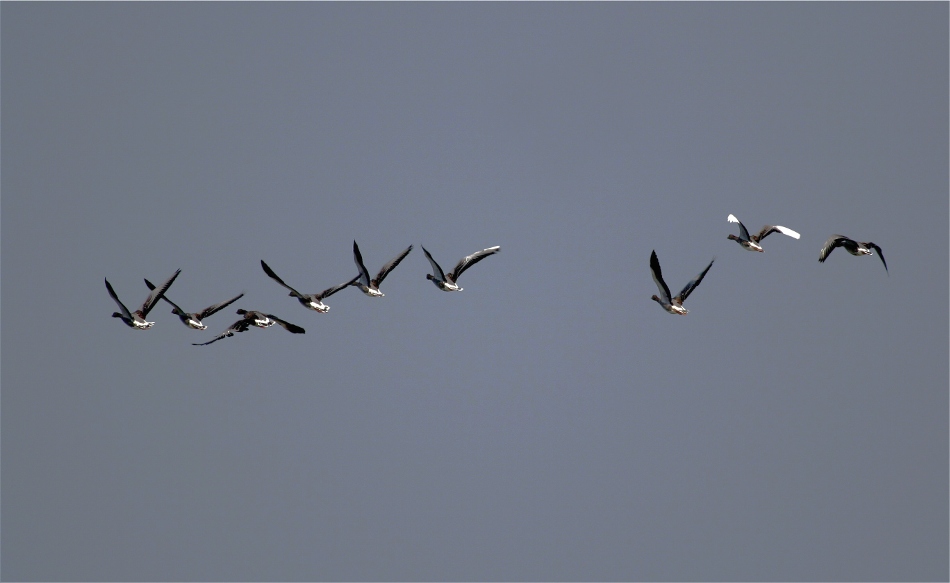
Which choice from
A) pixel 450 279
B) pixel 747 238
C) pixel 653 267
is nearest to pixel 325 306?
pixel 450 279

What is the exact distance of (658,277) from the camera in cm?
4356

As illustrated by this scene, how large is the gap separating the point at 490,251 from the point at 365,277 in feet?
19.0

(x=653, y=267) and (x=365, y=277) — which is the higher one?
(x=365, y=277)

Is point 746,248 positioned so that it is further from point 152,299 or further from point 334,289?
point 152,299

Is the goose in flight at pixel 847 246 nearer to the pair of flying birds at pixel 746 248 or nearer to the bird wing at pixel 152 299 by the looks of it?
the pair of flying birds at pixel 746 248

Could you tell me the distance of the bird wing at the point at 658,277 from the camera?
140 feet

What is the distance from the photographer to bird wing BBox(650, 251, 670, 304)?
4253 centimetres

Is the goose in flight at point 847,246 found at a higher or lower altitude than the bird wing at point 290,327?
higher

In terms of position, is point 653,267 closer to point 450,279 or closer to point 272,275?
point 450,279

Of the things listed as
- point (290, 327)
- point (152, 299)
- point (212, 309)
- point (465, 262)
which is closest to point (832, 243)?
point (465, 262)

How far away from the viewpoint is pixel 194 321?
1871 inches

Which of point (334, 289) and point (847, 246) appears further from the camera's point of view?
point (334, 289)

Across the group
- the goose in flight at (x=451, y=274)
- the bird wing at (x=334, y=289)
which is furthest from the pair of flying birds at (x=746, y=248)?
the bird wing at (x=334, y=289)

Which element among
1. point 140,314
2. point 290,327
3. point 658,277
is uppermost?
point 140,314
